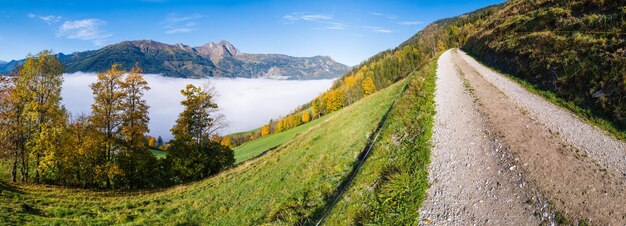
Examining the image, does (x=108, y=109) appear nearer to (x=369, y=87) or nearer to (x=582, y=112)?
(x=582, y=112)

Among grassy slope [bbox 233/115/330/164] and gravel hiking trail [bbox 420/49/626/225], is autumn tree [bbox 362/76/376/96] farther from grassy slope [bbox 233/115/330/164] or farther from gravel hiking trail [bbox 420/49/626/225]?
gravel hiking trail [bbox 420/49/626/225]

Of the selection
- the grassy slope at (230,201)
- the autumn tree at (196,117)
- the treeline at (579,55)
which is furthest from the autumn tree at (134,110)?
the treeline at (579,55)

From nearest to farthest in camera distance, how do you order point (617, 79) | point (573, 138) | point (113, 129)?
1. point (573, 138)
2. point (617, 79)
3. point (113, 129)

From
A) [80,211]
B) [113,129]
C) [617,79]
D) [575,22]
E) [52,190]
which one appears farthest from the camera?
[113,129]

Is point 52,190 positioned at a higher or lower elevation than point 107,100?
lower

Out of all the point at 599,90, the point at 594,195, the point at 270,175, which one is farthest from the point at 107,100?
the point at 599,90

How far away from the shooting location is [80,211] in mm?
20781

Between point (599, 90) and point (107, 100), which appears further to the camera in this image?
point (107, 100)

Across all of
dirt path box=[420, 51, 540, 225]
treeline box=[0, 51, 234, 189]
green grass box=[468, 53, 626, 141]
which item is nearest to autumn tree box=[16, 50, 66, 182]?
treeline box=[0, 51, 234, 189]

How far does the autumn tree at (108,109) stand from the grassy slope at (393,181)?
28.1 m

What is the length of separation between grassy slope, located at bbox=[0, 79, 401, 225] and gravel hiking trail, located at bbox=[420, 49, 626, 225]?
5.56 meters

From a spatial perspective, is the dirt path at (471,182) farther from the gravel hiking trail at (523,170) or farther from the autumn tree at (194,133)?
the autumn tree at (194,133)

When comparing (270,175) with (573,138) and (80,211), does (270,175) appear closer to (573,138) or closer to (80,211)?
(80,211)

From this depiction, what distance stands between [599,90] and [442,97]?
8665 mm
